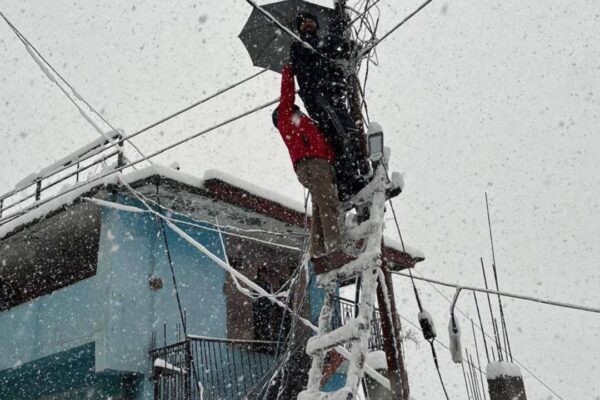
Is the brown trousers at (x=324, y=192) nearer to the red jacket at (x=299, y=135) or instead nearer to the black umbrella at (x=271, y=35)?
the red jacket at (x=299, y=135)

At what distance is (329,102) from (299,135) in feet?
1.80

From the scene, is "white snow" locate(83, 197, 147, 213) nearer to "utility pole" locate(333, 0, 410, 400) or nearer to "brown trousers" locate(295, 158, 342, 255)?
"brown trousers" locate(295, 158, 342, 255)

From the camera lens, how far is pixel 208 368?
9.95 metres

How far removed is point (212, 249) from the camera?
37.4 ft

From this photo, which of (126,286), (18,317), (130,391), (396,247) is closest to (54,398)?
(18,317)

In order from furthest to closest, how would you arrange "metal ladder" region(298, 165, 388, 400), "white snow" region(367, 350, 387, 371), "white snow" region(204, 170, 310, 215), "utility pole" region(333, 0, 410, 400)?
"white snow" region(204, 170, 310, 215) < "white snow" region(367, 350, 387, 371) < "utility pole" region(333, 0, 410, 400) < "metal ladder" region(298, 165, 388, 400)

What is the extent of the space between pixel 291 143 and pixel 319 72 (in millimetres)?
800

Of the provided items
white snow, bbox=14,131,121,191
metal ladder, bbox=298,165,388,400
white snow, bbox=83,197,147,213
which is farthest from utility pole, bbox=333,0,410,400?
white snow, bbox=14,131,121,191

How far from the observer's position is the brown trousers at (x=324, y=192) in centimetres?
452

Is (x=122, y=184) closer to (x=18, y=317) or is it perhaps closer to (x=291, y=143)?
(x=18, y=317)

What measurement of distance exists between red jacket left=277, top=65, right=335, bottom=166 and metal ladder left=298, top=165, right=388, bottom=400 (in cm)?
53

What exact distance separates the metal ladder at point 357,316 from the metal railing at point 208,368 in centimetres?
451

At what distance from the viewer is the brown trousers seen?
4.52 meters

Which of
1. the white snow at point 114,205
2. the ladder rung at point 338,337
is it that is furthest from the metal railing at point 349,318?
the ladder rung at point 338,337
